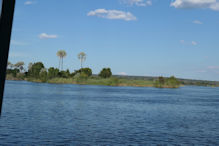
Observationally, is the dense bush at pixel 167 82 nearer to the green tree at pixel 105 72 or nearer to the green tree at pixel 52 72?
the green tree at pixel 105 72

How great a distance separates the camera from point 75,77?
124688 mm

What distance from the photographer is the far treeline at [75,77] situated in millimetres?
117375

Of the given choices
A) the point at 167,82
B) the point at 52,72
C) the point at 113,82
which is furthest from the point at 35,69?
the point at 167,82

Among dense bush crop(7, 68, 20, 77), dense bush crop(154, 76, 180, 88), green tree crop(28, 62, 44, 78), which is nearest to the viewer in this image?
dense bush crop(154, 76, 180, 88)

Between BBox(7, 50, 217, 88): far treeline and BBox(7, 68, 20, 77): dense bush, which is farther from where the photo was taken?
BBox(7, 68, 20, 77): dense bush

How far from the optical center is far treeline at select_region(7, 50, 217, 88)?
4621 inches

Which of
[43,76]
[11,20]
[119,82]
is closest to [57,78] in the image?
[43,76]

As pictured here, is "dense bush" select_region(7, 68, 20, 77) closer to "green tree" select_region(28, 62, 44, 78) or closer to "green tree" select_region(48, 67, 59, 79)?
"green tree" select_region(28, 62, 44, 78)

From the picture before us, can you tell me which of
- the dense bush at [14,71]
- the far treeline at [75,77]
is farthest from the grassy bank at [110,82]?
the dense bush at [14,71]

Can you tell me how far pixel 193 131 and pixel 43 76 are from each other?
113m

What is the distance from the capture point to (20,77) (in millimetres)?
148875

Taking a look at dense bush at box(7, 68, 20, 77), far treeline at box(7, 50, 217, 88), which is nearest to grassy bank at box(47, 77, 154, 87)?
far treeline at box(7, 50, 217, 88)

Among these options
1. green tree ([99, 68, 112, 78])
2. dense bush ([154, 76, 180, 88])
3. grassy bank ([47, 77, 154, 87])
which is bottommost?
grassy bank ([47, 77, 154, 87])

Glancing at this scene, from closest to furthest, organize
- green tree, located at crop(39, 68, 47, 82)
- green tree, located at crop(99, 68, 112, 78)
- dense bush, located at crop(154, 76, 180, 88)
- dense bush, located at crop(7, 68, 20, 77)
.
A: dense bush, located at crop(154, 76, 180, 88) → green tree, located at crop(39, 68, 47, 82) → green tree, located at crop(99, 68, 112, 78) → dense bush, located at crop(7, 68, 20, 77)
